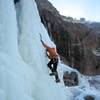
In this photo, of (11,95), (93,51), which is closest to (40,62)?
(11,95)

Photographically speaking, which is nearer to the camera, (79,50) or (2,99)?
(2,99)

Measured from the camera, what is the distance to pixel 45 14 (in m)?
34.1

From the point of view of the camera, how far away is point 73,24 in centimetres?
3903

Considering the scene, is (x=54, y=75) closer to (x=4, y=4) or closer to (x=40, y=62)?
(x=40, y=62)

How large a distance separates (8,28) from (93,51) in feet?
101

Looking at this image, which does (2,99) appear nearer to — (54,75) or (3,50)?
(3,50)

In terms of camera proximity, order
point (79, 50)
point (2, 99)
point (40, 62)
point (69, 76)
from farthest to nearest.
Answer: point (79, 50) < point (69, 76) < point (40, 62) < point (2, 99)

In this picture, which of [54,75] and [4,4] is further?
[54,75]

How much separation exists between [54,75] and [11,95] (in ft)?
14.4

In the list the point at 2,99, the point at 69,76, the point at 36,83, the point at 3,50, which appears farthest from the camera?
the point at 69,76

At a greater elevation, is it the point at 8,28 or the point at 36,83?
the point at 8,28

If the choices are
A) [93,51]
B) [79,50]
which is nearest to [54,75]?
[79,50]

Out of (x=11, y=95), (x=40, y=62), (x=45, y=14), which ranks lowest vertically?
(x=45, y=14)

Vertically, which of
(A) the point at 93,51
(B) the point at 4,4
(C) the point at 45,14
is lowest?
(A) the point at 93,51
